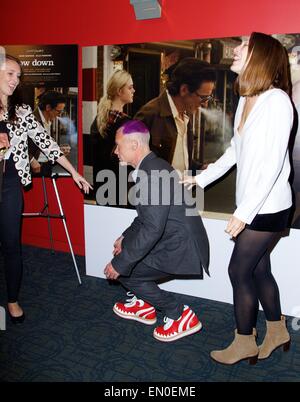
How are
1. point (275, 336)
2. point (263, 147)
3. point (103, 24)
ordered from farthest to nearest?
point (103, 24) → point (275, 336) → point (263, 147)

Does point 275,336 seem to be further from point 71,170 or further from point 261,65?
point 71,170

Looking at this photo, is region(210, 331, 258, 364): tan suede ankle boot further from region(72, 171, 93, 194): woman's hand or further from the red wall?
the red wall

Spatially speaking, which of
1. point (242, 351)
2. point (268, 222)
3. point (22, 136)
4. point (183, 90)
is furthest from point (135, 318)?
point (183, 90)

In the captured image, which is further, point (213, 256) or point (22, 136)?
point (213, 256)

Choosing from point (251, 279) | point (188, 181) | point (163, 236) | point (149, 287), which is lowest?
point (149, 287)

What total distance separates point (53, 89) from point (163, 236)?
183 centimetres

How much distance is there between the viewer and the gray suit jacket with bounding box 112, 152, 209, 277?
222 centimetres

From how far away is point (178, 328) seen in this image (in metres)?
2.46

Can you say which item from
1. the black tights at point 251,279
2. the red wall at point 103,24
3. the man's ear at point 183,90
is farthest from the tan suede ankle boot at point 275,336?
the red wall at point 103,24

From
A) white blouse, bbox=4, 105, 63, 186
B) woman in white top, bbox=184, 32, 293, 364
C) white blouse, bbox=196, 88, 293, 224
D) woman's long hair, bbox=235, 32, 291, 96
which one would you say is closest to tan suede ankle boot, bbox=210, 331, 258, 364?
woman in white top, bbox=184, 32, 293, 364

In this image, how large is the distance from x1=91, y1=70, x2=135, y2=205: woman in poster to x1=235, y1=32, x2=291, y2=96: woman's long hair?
1.29 m

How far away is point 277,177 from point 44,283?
2041mm
